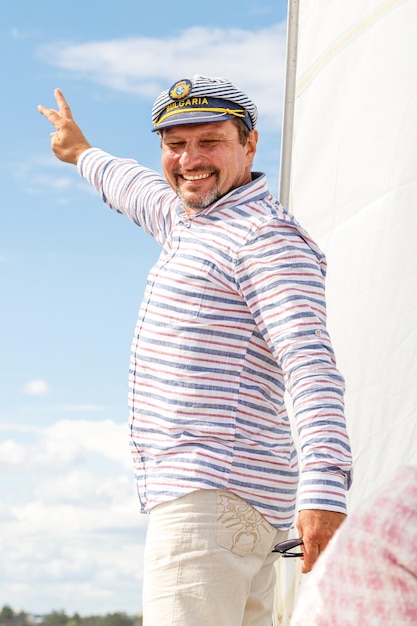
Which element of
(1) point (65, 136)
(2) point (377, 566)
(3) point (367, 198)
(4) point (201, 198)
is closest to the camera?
(2) point (377, 566)

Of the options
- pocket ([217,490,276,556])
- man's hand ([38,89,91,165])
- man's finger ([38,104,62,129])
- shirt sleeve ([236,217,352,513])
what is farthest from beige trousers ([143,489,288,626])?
man's finger ([38,104,62,129])

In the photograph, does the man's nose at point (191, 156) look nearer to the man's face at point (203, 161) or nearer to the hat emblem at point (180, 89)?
the man's face at point (203, 161)

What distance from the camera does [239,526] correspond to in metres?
2.13

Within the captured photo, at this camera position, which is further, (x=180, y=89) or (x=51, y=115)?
(x=51, y=115)

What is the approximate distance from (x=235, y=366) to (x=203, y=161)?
19.9 inches

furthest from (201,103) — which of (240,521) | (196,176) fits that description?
(240,521)

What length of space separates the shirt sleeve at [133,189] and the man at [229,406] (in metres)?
0.39

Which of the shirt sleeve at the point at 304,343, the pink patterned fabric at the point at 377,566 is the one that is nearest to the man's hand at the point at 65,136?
the shirt sleeve at the point at 304,343

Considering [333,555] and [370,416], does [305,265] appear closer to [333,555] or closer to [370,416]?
[370,416]

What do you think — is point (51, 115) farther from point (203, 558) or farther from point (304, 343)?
point (203, 558)

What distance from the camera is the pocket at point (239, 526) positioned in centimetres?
211

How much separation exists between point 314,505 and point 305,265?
509 mm

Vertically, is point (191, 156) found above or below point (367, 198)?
below

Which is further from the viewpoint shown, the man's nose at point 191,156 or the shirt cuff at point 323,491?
the man's nose at point 191,156
